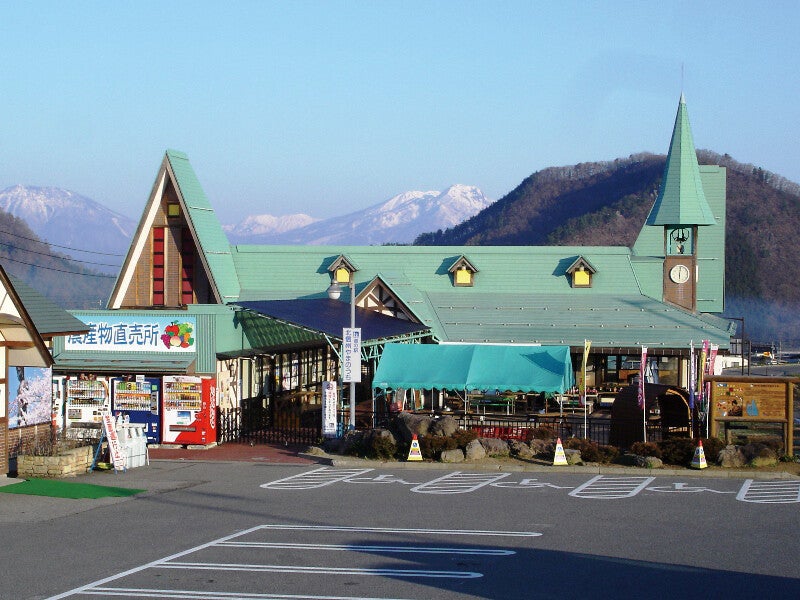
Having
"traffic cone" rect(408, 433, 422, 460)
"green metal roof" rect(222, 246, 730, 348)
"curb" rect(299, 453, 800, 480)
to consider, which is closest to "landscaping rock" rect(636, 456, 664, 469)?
"curb" rect(299, 453, 800, 480)

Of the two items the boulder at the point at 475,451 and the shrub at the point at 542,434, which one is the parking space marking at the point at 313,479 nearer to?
the boulder at the point at 475,451

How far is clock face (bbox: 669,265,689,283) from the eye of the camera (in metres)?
41.8

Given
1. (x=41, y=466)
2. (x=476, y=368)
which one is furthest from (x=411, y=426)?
(x=41, y=466)

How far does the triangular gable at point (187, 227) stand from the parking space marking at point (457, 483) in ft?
52.7

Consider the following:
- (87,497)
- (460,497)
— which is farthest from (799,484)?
(87,497)

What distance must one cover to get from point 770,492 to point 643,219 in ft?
427

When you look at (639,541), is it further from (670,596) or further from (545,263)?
(545,263)

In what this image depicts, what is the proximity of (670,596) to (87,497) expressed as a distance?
12.6 meters

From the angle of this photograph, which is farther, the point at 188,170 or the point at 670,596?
the point at 188,170

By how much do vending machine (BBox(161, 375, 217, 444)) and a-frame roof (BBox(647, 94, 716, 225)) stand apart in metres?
22.1

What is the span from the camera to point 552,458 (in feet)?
82.3

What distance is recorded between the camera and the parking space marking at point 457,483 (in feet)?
70.3

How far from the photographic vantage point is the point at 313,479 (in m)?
23.2

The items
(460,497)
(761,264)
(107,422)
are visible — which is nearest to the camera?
(460,497)
